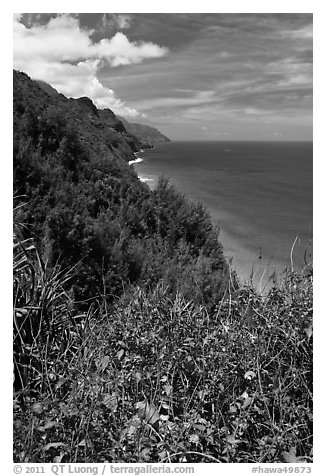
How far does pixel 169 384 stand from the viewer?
2367 mm

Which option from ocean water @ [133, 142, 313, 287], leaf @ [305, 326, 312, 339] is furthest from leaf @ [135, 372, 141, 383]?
ocean water @ [133, 142, 313, 287]

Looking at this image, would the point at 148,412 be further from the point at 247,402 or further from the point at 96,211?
the point at 96,211

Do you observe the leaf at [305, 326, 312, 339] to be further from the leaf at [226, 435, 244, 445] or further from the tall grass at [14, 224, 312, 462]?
the leaf at [226, 435, 244, 445]

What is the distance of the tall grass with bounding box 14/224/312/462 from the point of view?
213 cm

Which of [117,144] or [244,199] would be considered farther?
[244,199]

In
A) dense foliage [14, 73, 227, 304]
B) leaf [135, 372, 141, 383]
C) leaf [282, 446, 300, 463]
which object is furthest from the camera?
dense foliage [14, 73, 227, 304]

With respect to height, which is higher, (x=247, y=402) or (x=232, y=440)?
(x=247, y=402)

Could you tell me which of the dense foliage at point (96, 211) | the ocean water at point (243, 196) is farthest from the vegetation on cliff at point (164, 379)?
the ocean water at point (243, 196)

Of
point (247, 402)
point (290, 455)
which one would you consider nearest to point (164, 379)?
point (247, 402)

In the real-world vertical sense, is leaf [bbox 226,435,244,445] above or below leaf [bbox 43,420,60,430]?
below
